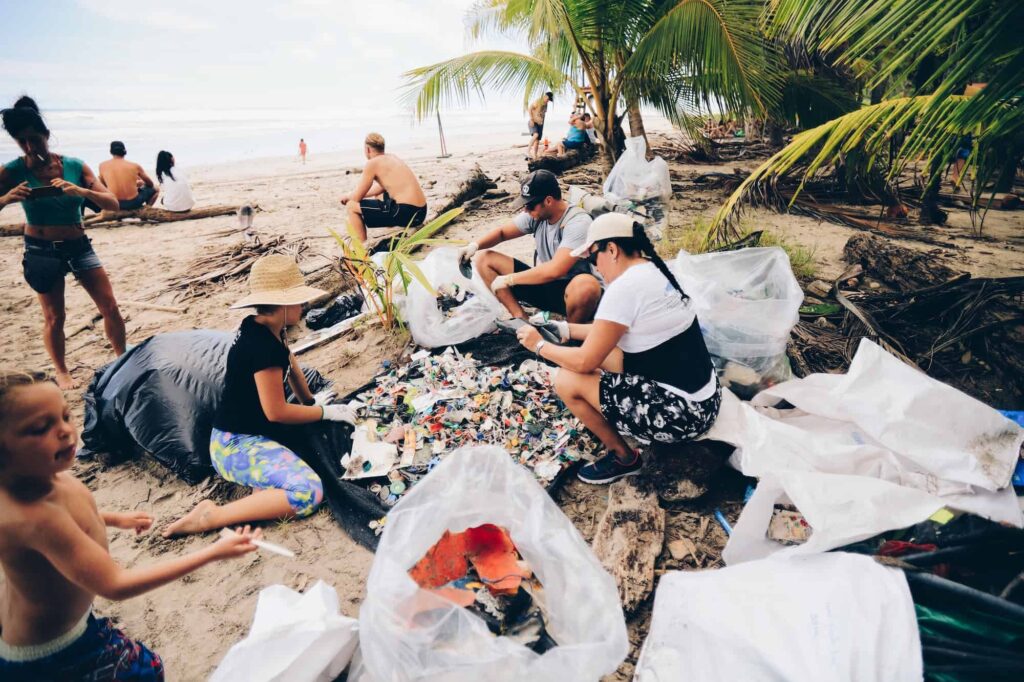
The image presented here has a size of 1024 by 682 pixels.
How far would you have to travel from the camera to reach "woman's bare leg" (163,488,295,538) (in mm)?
2146

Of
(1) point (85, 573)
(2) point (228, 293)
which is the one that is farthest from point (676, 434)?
(2) point (228, 293)

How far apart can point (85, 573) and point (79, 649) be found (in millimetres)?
278

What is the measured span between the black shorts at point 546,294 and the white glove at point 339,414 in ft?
4.68

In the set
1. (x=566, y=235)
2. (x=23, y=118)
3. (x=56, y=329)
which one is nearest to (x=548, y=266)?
(x=566, y=235)

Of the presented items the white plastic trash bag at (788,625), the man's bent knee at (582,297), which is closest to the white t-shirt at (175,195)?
the man's bent knee at (582,297)

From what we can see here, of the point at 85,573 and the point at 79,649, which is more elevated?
the point at 85,573

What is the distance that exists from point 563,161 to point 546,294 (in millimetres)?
5371

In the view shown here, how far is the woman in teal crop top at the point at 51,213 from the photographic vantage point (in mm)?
2822

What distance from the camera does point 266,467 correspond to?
2.28 metres

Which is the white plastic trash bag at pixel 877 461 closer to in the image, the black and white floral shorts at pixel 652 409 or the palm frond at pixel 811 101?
the black and white floral shorts at pixel 652 409

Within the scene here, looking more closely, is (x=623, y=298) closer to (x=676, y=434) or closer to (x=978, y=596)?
(x=676, y=434)

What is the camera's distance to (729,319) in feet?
8.71

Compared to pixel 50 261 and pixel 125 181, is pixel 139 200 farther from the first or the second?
pixel 50 261

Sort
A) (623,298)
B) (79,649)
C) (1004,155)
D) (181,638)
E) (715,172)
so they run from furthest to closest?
(715,172) < (1004,155) < (623,298) < (181,638) < (79,649)
